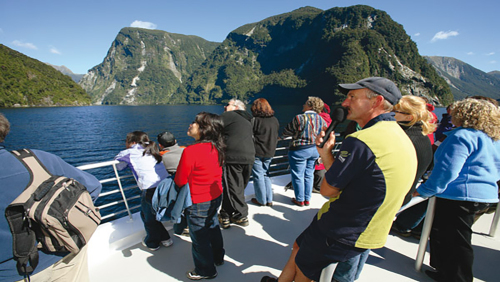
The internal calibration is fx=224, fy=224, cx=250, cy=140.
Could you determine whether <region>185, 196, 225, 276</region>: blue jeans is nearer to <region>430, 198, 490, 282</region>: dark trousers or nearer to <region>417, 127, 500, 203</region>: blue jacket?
<region>417, 127, 500, 203</region>: blue jacket

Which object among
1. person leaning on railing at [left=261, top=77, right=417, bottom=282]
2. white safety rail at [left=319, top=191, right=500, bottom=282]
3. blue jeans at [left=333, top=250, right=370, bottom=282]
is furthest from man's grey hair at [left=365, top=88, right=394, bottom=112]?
blue jeans at [left=333, top=250, right=370, bottom=282]

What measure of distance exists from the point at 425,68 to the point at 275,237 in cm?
12944

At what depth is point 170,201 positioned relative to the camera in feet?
6.77

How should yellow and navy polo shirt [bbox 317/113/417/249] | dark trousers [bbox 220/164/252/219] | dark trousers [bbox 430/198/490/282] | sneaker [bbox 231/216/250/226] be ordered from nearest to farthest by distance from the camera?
yellow and navy polo shirt [bbox 317/113/417/249] < dark trousers [bbox 430/198/490/282] < dark trousers [bbox 220/164/252/219] < sneaker [bbox 231/216/250/226]

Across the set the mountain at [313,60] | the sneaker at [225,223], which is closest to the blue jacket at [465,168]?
the sneaker at [225,223]

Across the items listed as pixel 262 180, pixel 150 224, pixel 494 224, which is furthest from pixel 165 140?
pixel 494 224

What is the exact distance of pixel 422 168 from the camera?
161 cm

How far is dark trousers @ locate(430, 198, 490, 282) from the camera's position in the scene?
1836 mm

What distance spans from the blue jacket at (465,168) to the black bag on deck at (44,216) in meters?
2.35

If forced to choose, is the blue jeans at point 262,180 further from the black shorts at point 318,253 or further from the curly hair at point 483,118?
the curly hair at point 483,118

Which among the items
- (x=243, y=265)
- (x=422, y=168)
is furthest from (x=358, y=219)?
(x=243, y=265)

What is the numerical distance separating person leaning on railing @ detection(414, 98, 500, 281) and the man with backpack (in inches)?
96.9

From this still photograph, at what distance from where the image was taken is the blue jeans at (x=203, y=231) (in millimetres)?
2014

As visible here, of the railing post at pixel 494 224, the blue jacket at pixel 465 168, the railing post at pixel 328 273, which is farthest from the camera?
the railing post at pixel 494 224
